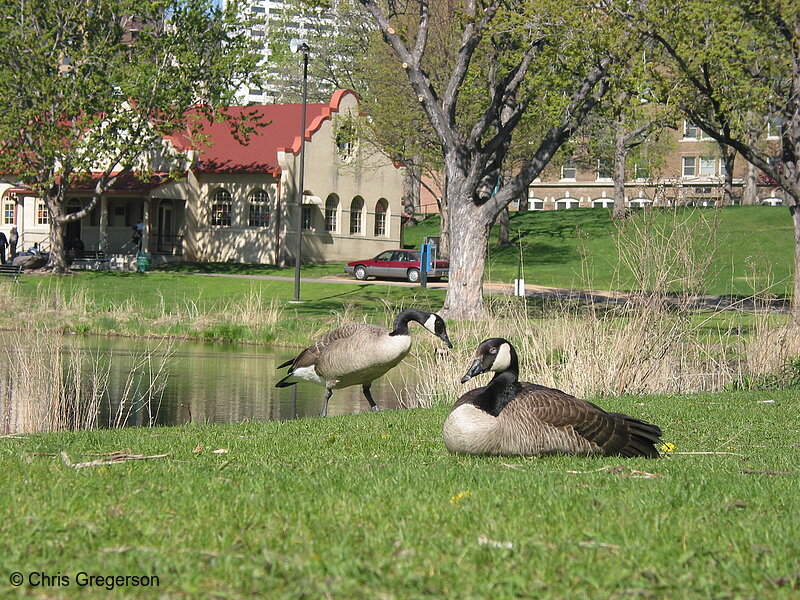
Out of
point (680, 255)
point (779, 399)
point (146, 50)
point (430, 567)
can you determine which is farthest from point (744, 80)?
point (146, 50)

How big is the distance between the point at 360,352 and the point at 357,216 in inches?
1692

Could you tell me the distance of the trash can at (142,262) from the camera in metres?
46.2

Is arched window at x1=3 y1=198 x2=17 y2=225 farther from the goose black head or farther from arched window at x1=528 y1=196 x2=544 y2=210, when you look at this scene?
the goose black head

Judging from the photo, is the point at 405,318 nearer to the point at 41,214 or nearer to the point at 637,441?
the point at 637,441

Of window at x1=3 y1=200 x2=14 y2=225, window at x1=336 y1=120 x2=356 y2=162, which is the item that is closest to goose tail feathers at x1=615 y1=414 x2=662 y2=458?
window at x1=336 y1=120 x2=356 y2=162

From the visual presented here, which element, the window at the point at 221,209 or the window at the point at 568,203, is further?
the window at the point at 568,203

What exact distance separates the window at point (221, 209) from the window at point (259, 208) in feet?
4.19

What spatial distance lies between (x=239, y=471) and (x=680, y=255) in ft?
30.1

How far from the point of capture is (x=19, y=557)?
467 centimetres

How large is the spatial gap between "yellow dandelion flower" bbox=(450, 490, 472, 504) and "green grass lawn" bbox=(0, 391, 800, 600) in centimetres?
2

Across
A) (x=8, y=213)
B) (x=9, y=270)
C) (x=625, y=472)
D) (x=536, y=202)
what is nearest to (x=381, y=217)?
(x=8, y=213)

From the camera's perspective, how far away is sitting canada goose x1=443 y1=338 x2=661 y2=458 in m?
8.09

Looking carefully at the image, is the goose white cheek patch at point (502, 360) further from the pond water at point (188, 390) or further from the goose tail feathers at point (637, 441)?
the pond water at point (188, 390)

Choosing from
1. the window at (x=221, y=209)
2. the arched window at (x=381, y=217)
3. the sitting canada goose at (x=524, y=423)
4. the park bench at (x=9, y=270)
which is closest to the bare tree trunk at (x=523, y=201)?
the arched window at (x=381, y=217)
